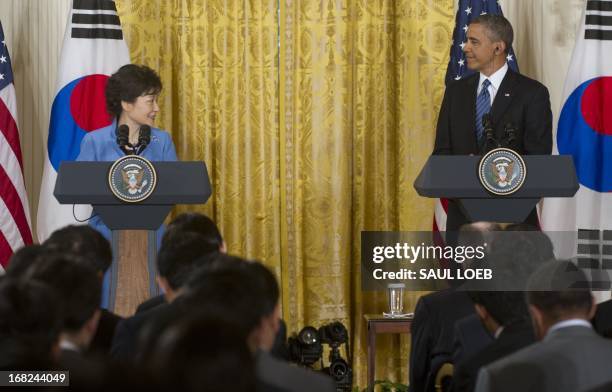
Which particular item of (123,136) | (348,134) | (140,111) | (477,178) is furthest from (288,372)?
(348,134)

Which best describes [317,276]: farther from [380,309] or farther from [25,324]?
[25,324]

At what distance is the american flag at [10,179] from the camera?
7160 mm

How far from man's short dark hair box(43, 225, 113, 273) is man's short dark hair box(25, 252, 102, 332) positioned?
897mm

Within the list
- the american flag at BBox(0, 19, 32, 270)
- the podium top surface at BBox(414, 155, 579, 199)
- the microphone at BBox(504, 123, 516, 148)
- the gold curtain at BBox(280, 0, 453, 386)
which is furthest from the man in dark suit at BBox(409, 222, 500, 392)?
the american flag at BBox(0, 19, 32, 270)

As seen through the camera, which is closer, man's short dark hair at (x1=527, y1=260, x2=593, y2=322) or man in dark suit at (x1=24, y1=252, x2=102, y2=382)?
man in dark suit at (x1=24, y1=252, x2=102, y2=382)

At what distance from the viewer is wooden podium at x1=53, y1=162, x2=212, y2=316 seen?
5.25 metres

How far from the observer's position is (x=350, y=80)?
26.0 feet

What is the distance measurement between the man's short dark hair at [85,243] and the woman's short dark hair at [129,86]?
218cm

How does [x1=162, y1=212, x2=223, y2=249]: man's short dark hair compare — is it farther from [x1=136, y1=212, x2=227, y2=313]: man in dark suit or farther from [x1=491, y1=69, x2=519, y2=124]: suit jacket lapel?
[x1=491, y1=69, x2=519, y2=124]: suit jacket lapel

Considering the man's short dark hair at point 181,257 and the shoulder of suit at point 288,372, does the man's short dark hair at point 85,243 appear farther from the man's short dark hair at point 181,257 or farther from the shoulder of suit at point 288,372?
the shoulder of suit at point 288,372

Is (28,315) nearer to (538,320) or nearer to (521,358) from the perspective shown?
(521,358)

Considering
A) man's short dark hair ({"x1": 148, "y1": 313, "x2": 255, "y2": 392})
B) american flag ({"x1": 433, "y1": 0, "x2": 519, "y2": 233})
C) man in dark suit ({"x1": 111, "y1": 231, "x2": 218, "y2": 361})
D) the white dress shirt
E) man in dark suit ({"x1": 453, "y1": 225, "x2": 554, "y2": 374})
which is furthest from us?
american flag ({"x1": 433, "y1": 0, "x2": 519, "y2": 233})

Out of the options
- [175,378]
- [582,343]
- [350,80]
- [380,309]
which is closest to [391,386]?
[380,309]

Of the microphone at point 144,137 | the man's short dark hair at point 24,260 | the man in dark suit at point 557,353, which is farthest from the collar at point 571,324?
the microphone at point 144,137
